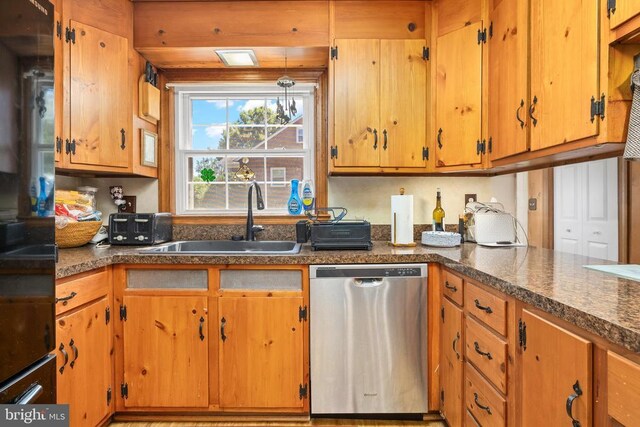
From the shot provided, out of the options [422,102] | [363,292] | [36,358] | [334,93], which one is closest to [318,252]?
[363,292]

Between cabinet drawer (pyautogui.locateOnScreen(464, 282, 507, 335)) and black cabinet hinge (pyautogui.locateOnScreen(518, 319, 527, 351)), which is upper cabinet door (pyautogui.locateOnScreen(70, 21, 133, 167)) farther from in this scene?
black cabinet hinge (pyautogui.locateOnScreen(518, 319, 527, 351))

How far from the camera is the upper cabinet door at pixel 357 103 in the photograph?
2.29 m

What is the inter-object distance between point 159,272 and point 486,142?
1.95 meters

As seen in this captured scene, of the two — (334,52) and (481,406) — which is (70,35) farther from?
(481,406)

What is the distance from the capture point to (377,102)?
2.30 meters

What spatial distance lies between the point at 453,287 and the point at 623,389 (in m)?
0.99

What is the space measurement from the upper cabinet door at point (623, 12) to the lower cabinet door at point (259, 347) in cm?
169

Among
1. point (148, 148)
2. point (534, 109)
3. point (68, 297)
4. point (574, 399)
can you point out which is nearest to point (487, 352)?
point (574, 399)

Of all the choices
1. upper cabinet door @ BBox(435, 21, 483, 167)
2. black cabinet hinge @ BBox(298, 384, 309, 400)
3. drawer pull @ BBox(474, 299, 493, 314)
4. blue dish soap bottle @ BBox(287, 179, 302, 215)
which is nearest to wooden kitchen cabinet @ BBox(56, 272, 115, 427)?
black cabinet hinge @ BBox(298, 384, 309, 400)

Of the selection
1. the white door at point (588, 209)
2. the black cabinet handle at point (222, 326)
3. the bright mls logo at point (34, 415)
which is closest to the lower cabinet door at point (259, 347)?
the black cabinet handle at point (222, 326)

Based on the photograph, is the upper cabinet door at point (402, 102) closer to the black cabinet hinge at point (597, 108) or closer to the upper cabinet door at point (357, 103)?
the upper cabinet door at point (357, 103)

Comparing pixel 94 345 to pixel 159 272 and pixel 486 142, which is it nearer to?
pixel 159 272

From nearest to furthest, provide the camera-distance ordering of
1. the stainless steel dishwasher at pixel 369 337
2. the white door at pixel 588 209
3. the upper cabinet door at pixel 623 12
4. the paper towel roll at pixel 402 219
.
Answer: the upper cabinet door at pixel 623 12
the stainless steel dishwasher at pixel 369 337
the paper towel roll at pixel 402 219
the white door at pixel 588 209

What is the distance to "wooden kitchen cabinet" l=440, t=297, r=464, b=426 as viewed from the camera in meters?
1.69
